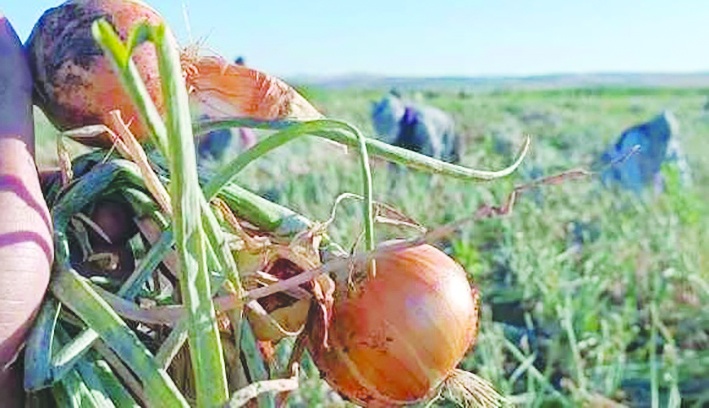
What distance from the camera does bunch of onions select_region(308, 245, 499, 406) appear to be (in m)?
0.70

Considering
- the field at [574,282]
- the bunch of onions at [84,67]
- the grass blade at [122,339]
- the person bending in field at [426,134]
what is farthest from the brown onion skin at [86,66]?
the person bending in field at [426,134]

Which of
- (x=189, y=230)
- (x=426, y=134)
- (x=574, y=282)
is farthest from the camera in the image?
(x=426, y=134)

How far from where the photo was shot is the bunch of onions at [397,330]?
70cm

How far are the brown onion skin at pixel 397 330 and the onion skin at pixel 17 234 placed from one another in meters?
0.17

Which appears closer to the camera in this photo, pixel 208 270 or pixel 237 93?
pixel 208 270

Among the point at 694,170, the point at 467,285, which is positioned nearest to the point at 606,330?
the point at 467,285

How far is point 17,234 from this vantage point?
0.62m

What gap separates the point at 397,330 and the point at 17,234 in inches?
8.8

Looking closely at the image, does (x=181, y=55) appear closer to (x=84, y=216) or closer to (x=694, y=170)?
(x=84, y=216)

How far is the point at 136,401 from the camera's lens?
66cm

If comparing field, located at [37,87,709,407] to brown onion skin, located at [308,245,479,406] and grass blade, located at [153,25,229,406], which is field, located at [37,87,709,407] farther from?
grass blade, located at [153,25,229,406]

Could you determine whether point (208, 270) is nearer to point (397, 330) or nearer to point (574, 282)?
point (397, 330)

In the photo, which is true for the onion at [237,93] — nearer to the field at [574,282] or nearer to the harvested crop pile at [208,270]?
the harvested crop pile at [208,270]

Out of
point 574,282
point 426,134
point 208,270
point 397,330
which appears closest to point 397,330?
point 397,330
